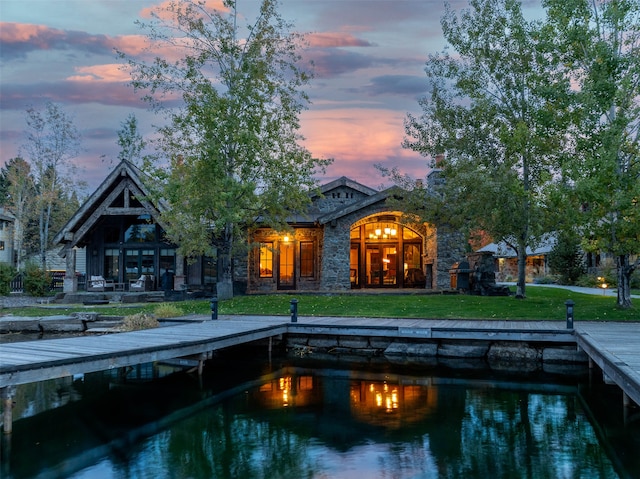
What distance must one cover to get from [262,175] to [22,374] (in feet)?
50.7

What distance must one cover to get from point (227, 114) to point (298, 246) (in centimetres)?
835

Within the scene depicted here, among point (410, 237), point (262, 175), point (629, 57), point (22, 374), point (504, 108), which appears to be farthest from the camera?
point (410, 237)

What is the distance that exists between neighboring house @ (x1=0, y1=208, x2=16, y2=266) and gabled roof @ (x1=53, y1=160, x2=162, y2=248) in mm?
30507

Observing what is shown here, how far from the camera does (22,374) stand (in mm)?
7902

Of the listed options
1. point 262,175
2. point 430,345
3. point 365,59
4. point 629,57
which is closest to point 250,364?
point 430,345

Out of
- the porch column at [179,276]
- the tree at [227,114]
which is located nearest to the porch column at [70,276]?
the porch column at [179,276]

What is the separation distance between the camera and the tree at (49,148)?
127ft

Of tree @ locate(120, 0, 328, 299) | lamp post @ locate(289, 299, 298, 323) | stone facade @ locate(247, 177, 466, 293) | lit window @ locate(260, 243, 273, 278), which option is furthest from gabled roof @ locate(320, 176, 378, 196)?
lamp post @ locate(289, 299, 298, 323)

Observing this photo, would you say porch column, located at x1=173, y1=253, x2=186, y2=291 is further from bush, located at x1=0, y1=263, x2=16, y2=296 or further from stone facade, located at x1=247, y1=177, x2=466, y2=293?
bush, located at x1=0, y1=263, x2=16, y2=296

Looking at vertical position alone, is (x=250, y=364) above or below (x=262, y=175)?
below

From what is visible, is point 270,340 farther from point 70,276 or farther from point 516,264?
point 516,264

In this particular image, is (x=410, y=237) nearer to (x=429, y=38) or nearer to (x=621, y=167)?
(x=429, y=38)

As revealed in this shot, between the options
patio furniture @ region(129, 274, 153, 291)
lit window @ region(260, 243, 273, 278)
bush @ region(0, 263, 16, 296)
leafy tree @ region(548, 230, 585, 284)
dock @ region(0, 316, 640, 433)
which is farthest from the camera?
leafy tree @ region(548, 230, 585, 284)

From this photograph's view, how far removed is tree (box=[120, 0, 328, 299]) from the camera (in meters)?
21.5
